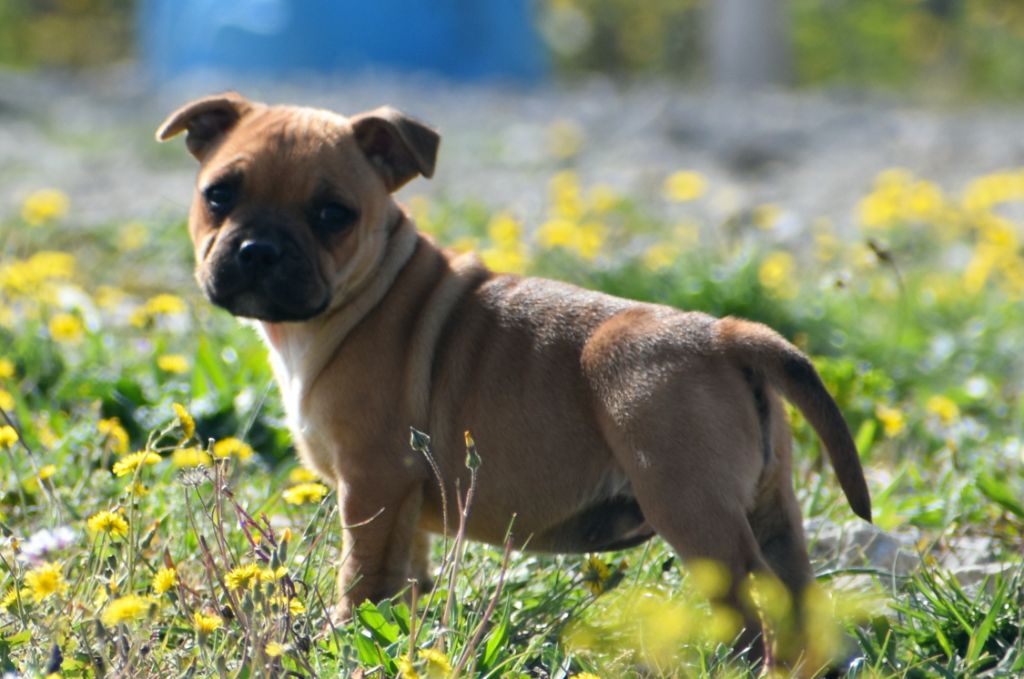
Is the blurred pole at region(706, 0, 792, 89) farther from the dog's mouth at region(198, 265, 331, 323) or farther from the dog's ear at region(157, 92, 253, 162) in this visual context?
the dog's mouth at region(198, 265, 331, 323)

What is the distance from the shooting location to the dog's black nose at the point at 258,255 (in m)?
3.92

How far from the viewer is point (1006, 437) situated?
5.60 metres

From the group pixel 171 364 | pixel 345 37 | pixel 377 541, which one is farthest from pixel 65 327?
pixel 345 37

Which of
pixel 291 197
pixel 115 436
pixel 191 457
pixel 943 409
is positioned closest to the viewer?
pixel 191 457

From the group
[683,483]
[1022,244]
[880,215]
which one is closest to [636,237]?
[880,215]

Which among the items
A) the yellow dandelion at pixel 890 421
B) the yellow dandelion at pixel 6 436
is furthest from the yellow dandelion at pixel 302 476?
the yellow dandelion at pixel 890 421

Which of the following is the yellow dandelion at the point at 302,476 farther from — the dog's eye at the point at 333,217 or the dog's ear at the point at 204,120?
the dog's ear at the point at 204,120

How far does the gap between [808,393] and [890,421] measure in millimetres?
1639

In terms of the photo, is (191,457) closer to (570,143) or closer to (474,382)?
(474,382)

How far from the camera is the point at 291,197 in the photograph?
13.4 feet

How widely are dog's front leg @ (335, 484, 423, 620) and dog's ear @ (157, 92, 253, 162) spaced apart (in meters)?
1.26

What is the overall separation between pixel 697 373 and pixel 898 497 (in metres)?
1.73

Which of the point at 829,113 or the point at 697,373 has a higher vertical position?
the point at 697,373

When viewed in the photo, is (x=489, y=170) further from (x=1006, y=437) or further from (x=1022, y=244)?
(x=1006, y=437)
